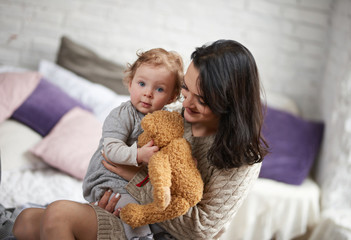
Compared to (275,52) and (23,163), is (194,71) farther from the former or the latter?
(275,52)

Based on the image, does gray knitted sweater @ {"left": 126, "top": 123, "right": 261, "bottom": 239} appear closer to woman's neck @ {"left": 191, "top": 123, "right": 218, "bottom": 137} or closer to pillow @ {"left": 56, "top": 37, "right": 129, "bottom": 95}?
woman's neck @ {"left": 191, "top": 123, "right": 218, "bottom": 137}

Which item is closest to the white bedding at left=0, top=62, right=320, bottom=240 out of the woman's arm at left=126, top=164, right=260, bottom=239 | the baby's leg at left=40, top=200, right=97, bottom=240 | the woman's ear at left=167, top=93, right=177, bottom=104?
the woman's arm at left=126, top=164, right=260, bottom=239

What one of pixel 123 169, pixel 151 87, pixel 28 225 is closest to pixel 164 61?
pixel 151 87

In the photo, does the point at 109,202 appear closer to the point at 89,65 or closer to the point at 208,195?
the point at 208,195

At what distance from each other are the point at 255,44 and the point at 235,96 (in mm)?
1801

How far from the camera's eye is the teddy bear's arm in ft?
3.21

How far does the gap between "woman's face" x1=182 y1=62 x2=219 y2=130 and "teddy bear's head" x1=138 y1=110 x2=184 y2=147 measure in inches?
1.4

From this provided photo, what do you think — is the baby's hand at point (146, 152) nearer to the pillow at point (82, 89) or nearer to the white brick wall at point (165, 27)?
the pillow at point (82, 89)

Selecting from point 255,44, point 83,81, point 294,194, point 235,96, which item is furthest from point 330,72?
point 235,96

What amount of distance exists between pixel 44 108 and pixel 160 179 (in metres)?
1.47

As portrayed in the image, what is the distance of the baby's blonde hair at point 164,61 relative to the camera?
3.79 ft

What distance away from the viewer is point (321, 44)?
9.29 feet

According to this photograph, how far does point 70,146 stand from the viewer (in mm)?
2076

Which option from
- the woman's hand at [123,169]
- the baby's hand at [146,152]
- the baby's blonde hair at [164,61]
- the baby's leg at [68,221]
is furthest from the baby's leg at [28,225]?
the baby's blonde hair at [164,61]
